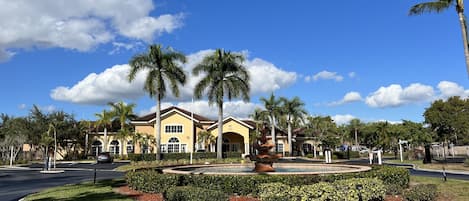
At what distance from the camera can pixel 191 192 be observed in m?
10.1

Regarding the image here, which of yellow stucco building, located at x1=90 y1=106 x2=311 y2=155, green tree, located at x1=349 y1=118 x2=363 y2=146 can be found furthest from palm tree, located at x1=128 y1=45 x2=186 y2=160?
green tree, located at x1=349 y1=118 x2=363 y2=146

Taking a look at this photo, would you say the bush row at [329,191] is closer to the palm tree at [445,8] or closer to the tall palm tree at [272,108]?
the palm tree at [445,8]

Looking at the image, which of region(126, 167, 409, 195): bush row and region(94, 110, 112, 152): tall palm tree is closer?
region(126, 167, 409, 195): bush row

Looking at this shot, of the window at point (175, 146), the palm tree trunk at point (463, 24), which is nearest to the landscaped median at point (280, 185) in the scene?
the palm tree trunk at point (463, 24)

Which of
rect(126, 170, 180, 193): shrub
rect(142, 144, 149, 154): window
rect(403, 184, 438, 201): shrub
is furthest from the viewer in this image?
rect(142, 144, 149, 154): window

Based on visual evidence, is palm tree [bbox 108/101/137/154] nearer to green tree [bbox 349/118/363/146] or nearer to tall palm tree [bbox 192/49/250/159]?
tall palm tree [bbox 192/49/250/159]

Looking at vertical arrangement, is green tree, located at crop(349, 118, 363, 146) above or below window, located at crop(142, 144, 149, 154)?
above

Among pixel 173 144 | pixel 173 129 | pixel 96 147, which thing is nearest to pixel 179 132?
pixel 173 129

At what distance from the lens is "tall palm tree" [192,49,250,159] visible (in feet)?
125

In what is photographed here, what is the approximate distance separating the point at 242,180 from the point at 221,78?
85.6 feet

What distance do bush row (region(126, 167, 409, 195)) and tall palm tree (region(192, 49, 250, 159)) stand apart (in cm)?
2354

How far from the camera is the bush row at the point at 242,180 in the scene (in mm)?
12805

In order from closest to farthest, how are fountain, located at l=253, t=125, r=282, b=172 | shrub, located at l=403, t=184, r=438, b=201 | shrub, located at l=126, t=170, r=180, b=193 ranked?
shrub, located at l=403, t=184, r=438, b=201 < shrub, located at l=126, t=170, r=180, b=193 < fountain, located at l=253, t=125, r=282, b=172

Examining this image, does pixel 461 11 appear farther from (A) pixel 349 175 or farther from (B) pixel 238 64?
(B) pixel 238 64
